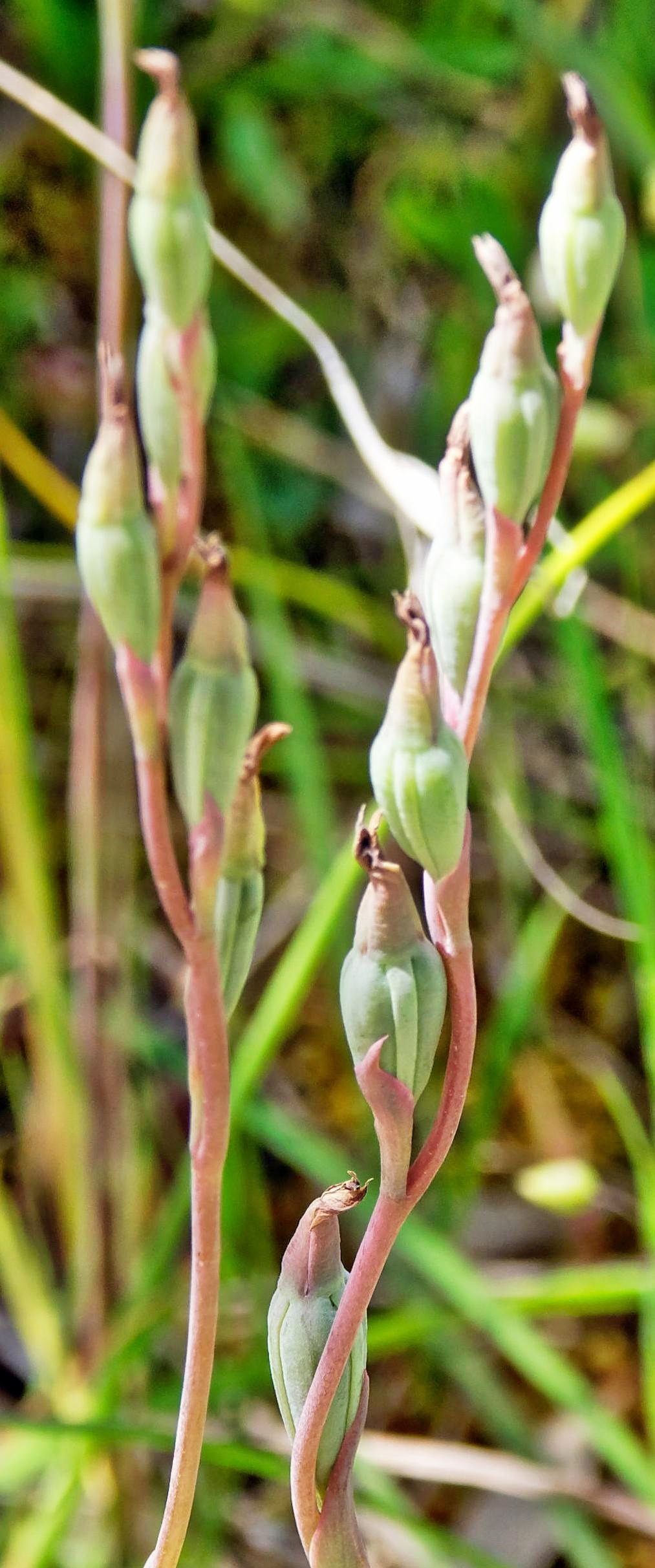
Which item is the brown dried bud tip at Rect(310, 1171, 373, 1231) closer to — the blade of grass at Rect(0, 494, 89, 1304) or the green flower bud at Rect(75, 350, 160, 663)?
the green flower bud at Rect(75, 350, 160, 663)

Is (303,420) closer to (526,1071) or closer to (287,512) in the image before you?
(287,512)

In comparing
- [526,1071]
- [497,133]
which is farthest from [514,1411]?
[497,133]

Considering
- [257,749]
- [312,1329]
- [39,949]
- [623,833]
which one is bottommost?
[39,949]

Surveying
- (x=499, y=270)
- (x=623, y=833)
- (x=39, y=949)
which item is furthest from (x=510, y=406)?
(x=39, y=949)

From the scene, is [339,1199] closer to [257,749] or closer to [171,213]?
[257,749]

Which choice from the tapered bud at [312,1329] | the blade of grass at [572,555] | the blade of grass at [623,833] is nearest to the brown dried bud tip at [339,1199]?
the tapered bud at [312,1329]

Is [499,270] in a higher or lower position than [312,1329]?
higher

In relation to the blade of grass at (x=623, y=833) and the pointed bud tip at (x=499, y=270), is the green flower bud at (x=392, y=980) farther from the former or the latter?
the blade of grass at (x=623, y=833)

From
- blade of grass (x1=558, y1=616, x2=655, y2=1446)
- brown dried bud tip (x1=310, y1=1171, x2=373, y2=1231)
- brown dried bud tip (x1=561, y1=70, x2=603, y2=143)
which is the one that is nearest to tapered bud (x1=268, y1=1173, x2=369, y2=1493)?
brown dried bud tip (x1=310, y1=1171, x2=373, y2=1231)

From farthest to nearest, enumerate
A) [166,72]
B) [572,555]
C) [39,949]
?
[39,949] → [572,555] → [166,72]
